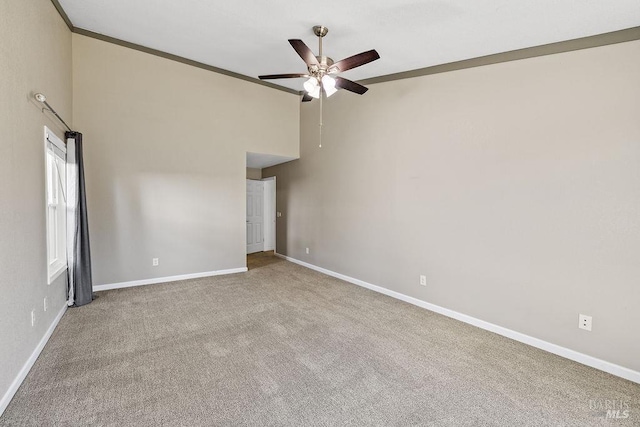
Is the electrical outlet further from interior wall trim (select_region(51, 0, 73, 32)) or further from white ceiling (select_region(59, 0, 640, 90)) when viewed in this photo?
interior wall trim (select_region(51, 0, 73, 32))

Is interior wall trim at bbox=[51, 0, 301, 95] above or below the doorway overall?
above

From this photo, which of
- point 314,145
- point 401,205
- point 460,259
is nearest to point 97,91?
point 314,145

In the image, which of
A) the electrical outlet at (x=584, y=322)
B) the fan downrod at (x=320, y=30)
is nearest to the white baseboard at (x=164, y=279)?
the fan downrod at (x=320, y=30)

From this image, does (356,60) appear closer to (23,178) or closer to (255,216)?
(23,178)

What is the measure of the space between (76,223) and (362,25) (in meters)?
4.01

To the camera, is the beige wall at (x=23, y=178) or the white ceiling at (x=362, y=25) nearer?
the beige wall at (x=23, y=178)

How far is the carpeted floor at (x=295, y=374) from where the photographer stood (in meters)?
1.81

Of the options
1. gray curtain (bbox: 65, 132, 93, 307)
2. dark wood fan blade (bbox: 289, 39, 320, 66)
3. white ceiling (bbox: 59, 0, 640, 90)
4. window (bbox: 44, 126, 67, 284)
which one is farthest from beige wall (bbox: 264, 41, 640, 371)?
window (bbox: 44, 126, 67, 284)

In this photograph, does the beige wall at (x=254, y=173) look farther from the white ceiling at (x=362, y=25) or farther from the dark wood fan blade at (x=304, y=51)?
the dark wood fan blade at (x=304, y=51)

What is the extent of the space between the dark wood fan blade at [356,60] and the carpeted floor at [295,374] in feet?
8.51

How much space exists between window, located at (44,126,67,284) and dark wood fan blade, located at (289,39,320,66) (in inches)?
106

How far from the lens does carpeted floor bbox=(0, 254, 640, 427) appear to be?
5.95 ft

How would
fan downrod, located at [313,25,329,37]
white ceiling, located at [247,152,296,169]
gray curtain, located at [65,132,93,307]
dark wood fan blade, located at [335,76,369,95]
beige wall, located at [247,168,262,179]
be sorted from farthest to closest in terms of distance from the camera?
beige wall, located at [247,168,262,179] → white ceiling, located at [247,152,296,169] → gray curtain, located at [65,132,93,307] → fan downrod, located at [313,25,329,37] → dark wood fan blade, located at [335,76,369,95]

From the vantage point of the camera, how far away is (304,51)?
2568 millimetres
